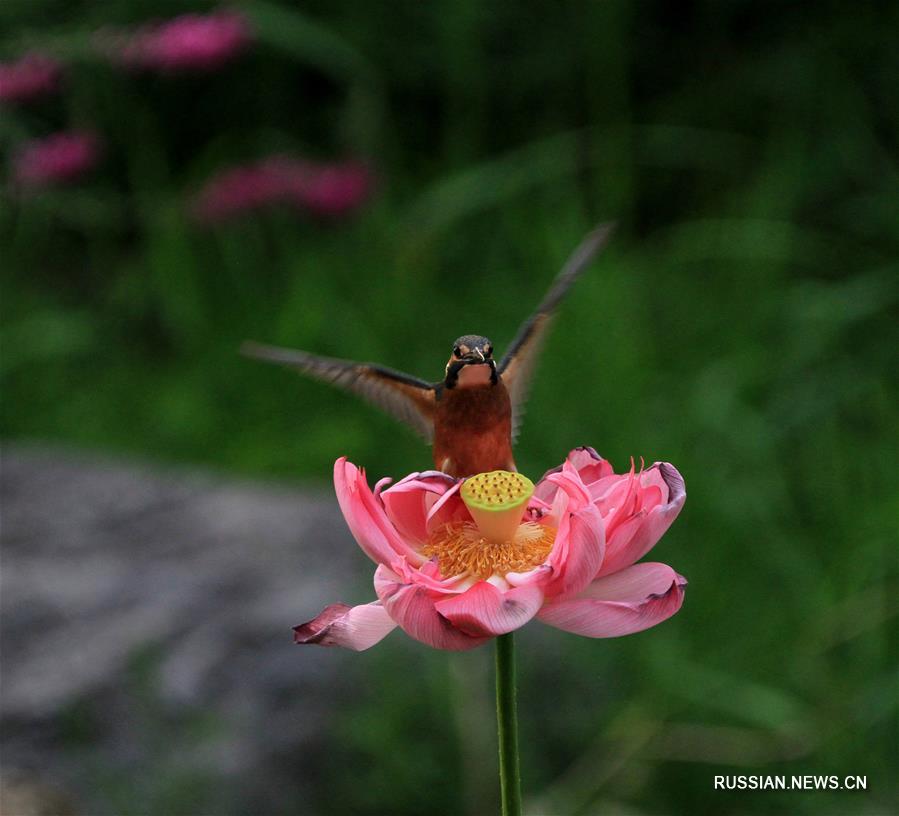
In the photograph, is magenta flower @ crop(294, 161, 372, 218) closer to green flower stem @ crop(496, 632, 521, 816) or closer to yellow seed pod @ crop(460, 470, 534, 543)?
yellow seed pod @ crop(460, 470, 534, 543)

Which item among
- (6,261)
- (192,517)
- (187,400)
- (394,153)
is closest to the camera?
(192,517)

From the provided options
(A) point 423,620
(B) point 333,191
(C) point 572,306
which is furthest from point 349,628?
(B) point 333,191

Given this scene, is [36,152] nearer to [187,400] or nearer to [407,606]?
[187,400]

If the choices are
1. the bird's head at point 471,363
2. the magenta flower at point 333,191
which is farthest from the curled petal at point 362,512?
the magenta flower at point 333,191

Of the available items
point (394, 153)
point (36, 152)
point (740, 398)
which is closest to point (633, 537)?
point (740, 398)

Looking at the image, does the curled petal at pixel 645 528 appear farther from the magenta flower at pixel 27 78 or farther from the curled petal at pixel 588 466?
the magenta flower at pixel 27 78

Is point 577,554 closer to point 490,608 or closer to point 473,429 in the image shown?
point 490,608
